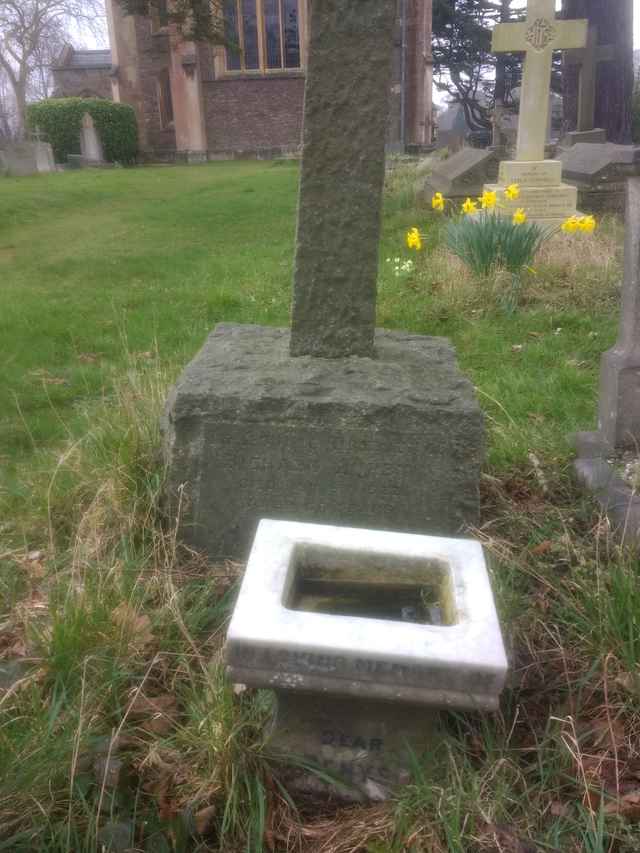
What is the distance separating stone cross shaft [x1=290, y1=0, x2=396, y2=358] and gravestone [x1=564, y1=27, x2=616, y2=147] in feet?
36.2

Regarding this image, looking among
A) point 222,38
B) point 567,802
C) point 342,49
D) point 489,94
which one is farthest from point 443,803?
point 489,94

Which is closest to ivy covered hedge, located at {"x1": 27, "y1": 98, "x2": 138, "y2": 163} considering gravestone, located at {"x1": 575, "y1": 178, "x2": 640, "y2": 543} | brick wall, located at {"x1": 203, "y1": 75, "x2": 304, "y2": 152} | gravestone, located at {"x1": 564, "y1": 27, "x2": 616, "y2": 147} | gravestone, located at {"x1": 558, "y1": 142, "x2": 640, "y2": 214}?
brick wall, located at {"x1": 203, "y1": 75, "x2": 304, "y2": 152}

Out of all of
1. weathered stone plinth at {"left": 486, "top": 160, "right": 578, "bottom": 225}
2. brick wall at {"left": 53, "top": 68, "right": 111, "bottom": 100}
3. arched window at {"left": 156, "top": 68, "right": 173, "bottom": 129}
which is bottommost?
weathered stone plinth at {"left": 486, "top": 160, "right": 578, "bottom": 225}

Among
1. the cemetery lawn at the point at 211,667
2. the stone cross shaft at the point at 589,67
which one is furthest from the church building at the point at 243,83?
the cemetery lawn at the point at 211,667

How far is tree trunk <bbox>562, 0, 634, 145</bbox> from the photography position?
1284 centimetres

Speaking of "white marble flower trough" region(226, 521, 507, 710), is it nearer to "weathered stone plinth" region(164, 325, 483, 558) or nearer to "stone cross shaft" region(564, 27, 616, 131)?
"weathered stone plinth" region(164, 325, 483, 558)

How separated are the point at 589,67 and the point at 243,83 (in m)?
18.0

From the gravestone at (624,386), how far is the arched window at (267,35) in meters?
27.3

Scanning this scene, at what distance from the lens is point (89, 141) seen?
1039 inches

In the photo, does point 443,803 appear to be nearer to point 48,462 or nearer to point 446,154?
point 48,462

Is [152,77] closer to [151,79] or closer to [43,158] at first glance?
[151,79]

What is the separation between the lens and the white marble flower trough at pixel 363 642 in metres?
1.56

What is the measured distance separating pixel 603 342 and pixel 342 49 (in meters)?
3.21

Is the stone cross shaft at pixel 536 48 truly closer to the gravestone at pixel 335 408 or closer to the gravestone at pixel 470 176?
the gravestone at pixel 470 176
